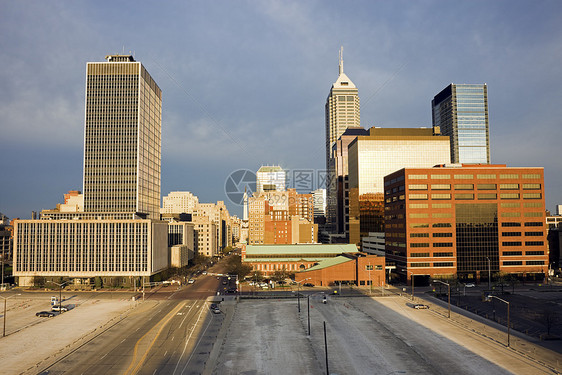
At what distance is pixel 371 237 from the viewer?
602ft

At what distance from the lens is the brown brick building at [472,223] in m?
128

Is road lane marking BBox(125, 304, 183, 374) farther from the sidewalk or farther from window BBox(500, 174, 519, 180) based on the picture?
window BBox(500, 174, 519, 180)

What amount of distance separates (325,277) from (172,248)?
6911 centimetres

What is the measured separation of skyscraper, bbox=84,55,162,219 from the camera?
136 metres

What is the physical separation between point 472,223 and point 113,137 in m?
131

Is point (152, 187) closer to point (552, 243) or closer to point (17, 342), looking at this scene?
point (17, 342)

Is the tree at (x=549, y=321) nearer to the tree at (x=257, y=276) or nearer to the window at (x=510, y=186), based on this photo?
the window at (x=510, y=186)

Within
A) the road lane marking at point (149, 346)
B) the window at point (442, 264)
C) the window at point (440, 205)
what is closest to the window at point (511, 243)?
the window at point (442, 264)

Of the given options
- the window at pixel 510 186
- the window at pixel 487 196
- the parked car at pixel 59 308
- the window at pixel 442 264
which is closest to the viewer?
the parked car at pixel 59 308

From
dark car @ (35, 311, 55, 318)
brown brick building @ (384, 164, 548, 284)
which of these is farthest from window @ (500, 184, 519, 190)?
dark car @ (35, 311, 55, 318)

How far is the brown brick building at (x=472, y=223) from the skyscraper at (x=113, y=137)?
322ft

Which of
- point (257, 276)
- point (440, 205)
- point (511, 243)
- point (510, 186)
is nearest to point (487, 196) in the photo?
point (510, 186)

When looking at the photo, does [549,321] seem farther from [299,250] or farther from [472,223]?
[299,250]

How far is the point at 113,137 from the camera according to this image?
137875 mm
